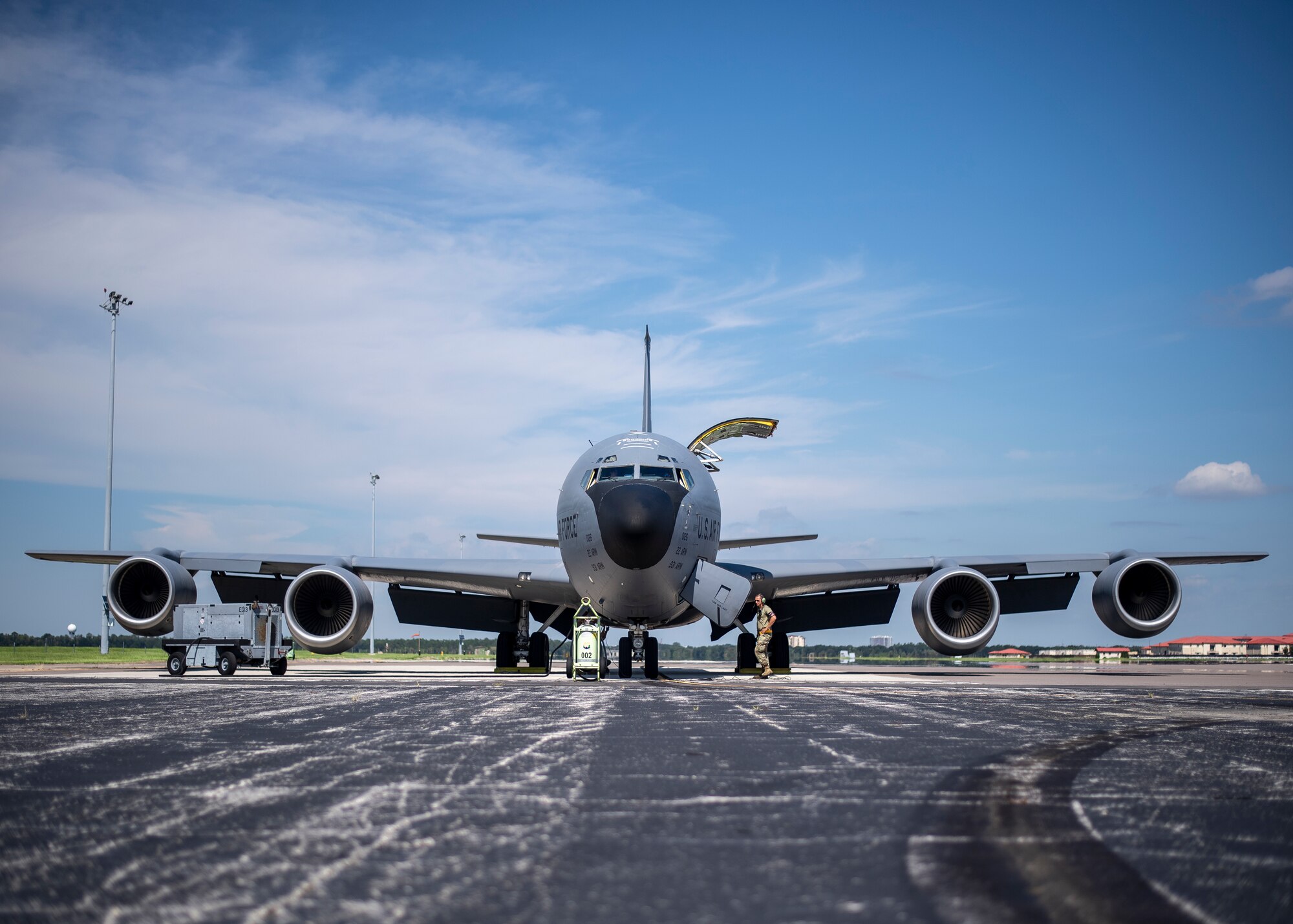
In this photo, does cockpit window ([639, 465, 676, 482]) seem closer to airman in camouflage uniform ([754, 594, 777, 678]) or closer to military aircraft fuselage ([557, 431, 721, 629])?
military aircraft fuselage ([557, 431, 721, 629])

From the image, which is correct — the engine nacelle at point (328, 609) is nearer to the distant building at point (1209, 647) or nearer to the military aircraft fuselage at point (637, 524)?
the military aircraft fuselage at point (637, 524)

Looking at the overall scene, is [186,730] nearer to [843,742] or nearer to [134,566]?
[843,742]

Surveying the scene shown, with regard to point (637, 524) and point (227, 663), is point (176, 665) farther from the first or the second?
point (637, 524)

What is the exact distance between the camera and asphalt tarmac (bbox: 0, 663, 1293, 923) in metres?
3.06

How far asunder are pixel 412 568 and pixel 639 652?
5.38m

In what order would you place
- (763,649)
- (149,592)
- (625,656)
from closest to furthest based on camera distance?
(625,656) → (763,649) → (149,592)

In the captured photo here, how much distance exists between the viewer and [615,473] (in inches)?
728

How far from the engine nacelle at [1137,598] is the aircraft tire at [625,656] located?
10.2 metres

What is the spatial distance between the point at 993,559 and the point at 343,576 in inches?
551

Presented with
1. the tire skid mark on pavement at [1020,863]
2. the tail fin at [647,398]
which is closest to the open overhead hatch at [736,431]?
the tail fin at [647,398]

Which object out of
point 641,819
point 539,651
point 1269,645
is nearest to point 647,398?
point 539,651

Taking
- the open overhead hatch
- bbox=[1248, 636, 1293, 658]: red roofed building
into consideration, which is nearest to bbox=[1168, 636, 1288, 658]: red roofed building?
bbox=[1248, 636, 1293, 658]: red roofed building

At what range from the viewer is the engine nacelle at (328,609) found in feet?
66.8

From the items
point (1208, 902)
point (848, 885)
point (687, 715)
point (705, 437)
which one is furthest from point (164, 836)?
point (705, 437)
